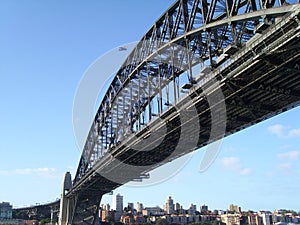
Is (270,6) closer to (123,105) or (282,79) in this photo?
(282,79)

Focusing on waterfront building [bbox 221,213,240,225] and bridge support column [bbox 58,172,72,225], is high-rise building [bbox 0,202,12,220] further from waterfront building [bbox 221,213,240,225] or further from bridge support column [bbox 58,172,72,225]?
waterfront building [bbox 221,213,240,225]

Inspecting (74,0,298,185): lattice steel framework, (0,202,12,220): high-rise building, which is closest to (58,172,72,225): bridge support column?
(74,0,298,185): lattice steel framework

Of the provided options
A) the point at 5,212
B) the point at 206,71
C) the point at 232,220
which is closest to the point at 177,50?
the point at 206,71

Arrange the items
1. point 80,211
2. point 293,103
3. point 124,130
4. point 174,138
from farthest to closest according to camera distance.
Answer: point 80,211, point 124,130, point 174,138, point 293,103

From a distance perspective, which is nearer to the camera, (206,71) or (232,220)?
(206,71)

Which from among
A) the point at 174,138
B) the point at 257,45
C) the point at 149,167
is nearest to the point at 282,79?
the point at 257,45

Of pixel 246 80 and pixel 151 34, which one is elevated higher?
pixel 151 34

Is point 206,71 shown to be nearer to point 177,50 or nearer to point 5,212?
point 177,50
